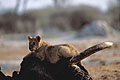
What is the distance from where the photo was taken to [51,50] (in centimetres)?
466

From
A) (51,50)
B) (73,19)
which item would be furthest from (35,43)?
(73,19)

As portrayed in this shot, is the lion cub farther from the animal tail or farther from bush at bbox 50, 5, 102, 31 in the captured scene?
bush at bbox 50, 5, 102, 31

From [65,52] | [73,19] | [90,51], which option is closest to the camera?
[90,51]

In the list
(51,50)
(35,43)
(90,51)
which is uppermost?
(35,43)

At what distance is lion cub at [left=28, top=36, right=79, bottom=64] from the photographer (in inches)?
178

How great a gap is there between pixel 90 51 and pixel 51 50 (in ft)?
2.48

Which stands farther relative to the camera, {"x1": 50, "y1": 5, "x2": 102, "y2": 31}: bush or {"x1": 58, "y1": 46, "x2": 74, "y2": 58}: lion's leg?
{"x1": 50, "y1": 5, "x2": 102, "y2": 31}: bush

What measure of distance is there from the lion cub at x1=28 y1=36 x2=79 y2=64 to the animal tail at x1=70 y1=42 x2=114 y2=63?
0.15 meters

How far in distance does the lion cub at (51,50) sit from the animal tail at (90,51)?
0.15 metres

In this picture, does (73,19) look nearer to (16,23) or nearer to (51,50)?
(16,23)

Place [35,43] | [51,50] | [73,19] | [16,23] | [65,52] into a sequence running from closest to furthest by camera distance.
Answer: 1. [65,52]
2. [51,50]
3. [35,43]
4. [16,23]
5. [73,19]

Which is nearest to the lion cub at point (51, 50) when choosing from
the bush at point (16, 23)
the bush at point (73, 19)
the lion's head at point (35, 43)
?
the lion's head at point (35, 43)

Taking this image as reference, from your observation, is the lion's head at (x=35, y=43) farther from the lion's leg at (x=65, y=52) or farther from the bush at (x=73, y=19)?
the bush at (x=73, y=19)

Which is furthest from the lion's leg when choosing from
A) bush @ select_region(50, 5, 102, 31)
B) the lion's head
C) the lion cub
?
bush @ select_region(50, 5, 102, 31)
